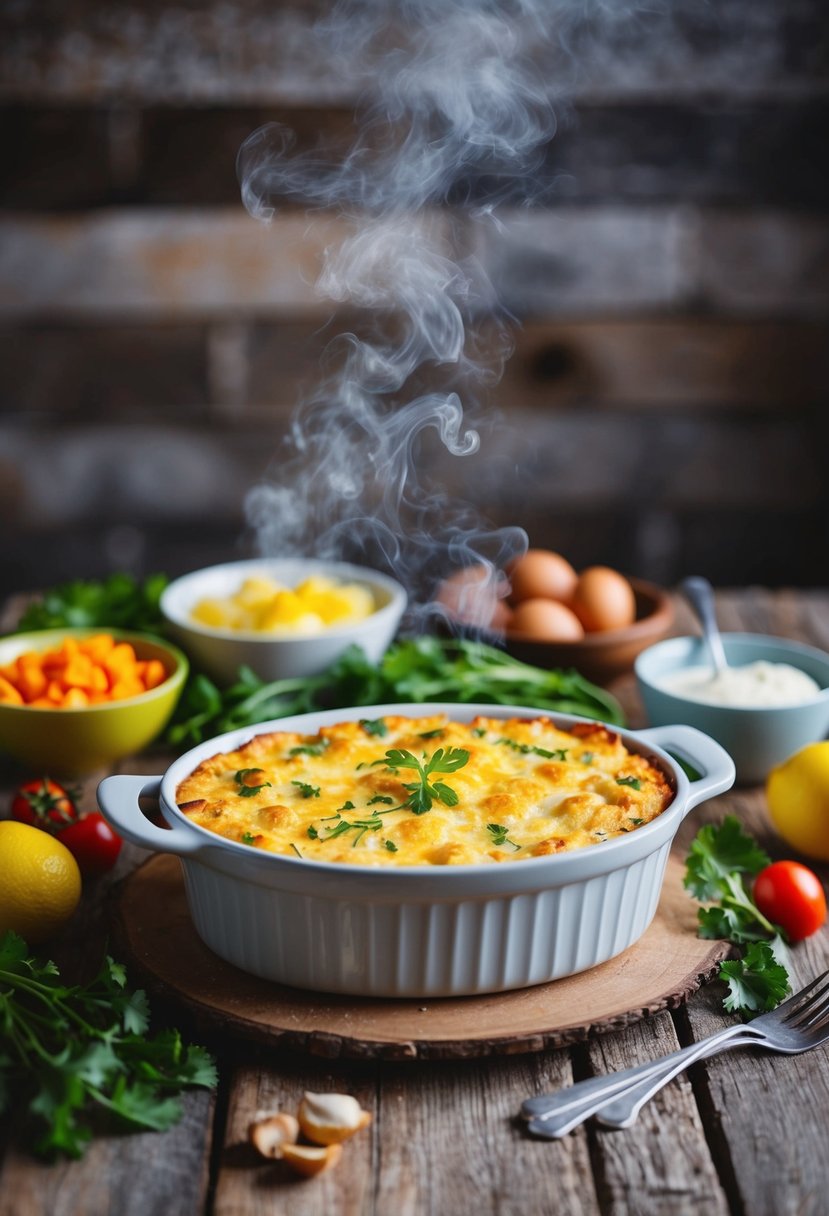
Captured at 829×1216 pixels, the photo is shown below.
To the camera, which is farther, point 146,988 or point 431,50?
point 431,50

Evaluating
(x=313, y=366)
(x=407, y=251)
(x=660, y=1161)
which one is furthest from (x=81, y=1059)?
(x=407, y=251)

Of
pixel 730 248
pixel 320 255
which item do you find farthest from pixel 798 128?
pixel 320 255

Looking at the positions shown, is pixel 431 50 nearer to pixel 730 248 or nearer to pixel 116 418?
pixel 730 248

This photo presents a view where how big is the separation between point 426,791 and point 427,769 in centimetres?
4

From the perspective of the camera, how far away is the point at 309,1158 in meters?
1.31

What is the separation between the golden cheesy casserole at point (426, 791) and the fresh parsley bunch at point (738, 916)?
7.3 inches

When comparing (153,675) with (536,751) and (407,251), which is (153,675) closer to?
(536,751)

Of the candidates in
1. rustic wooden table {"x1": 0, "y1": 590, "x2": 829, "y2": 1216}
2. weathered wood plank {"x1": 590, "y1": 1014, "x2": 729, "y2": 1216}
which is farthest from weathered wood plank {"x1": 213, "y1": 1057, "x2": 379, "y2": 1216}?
weathered wood plank {"x1": 590, "y1": 1014, "x2": 729, "y2": 1216}

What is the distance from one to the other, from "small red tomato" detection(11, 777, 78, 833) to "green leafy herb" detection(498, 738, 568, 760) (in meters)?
0.71

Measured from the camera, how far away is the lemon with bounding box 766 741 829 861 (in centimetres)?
199

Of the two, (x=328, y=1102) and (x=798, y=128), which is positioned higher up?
(x=798, y=128)

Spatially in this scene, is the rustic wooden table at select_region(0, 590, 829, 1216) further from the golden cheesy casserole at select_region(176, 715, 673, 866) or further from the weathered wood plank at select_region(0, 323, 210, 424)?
the weathered wood plank at select_region(0, 323, 210, 424)

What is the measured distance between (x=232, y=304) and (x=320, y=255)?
37 cm

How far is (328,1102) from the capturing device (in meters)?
1.38
